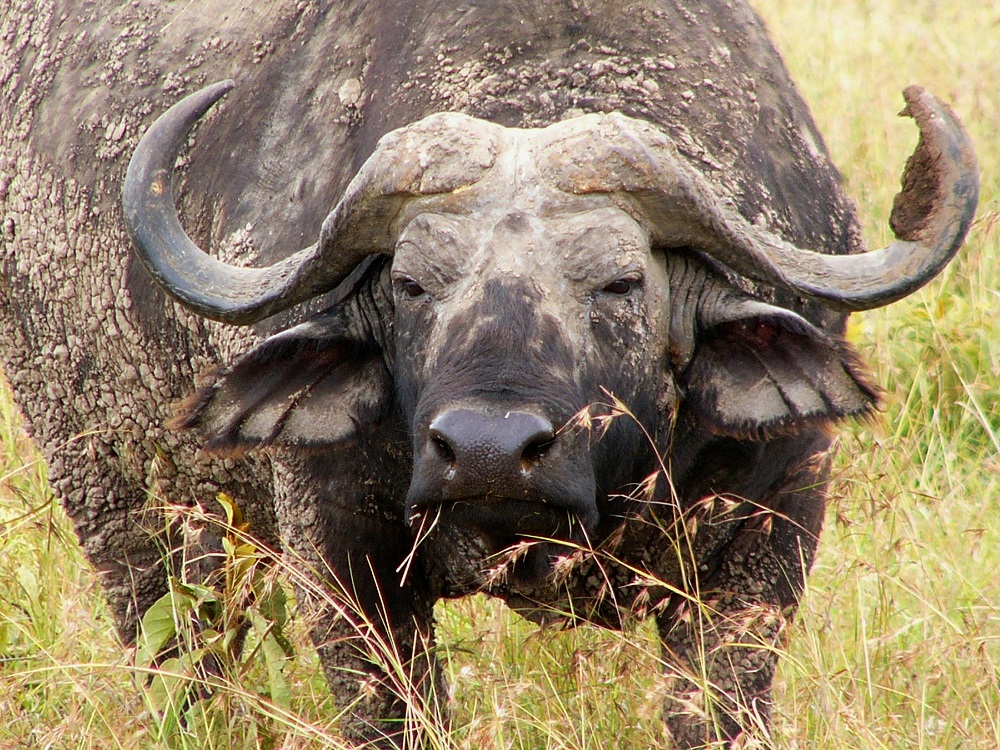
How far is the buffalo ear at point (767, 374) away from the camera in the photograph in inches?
146

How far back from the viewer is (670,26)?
13.7 ft

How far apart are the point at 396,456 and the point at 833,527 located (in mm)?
2406

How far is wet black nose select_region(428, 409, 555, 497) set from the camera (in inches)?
127

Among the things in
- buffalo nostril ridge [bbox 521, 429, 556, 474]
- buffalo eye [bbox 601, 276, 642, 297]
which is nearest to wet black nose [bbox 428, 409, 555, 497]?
buffalo nostril ridge [bbox 521, 429, 556, 474]

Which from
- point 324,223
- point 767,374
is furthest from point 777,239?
point 324,223

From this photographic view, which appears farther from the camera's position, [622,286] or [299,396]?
[299,396]

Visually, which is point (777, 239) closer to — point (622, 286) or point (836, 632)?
point (622, 286)

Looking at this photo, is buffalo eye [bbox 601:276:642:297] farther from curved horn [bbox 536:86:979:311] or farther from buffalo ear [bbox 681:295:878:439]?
buffalo ear [bbox 681:295:878:439]

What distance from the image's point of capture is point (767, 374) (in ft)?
12.5

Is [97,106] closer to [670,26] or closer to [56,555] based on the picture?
[56,555]

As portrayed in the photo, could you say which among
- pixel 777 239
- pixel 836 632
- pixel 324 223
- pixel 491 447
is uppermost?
pixel 324 223

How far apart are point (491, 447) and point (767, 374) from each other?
0.96 meters

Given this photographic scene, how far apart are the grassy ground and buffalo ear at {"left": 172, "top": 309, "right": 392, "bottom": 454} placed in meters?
0.66

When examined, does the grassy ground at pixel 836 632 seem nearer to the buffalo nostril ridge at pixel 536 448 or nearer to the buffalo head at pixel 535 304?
the buffalo head at pixel 535 304
